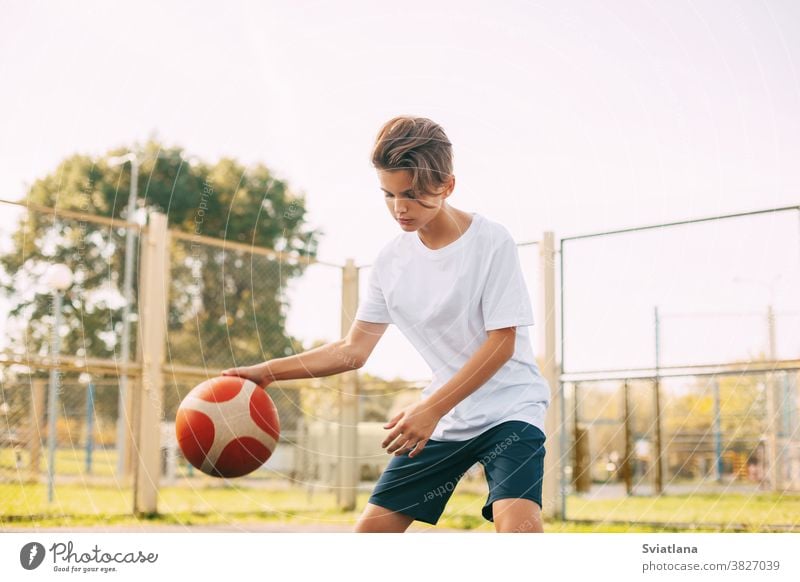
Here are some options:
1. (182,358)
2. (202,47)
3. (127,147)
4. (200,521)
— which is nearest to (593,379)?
(200,521)

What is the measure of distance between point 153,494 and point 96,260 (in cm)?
751

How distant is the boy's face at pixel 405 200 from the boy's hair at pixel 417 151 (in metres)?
0.02

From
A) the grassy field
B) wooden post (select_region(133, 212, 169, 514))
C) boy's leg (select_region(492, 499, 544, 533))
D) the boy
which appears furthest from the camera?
wooden post (select_region(133, 212, 169, 514))

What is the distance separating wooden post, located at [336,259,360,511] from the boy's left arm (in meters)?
5.91

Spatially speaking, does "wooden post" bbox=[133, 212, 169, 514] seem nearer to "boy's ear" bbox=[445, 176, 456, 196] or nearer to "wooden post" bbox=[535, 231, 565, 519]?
"wooden post" bbox=[535, 231, 565, 519]

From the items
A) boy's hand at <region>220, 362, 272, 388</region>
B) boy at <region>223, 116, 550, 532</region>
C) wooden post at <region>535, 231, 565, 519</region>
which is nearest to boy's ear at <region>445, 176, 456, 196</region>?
boy at <region>223, 116, 550, 532</region>

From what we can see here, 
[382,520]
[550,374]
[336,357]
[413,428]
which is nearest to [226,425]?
[336,357]

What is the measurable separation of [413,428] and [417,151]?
1001 mm

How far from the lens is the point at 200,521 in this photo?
7.89m

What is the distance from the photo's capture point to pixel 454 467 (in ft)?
11.5

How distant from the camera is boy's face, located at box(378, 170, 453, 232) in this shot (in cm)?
346

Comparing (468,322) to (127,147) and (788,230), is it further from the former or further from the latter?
(127,147)

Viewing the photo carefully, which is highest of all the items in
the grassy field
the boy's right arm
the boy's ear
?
the boy's ear
